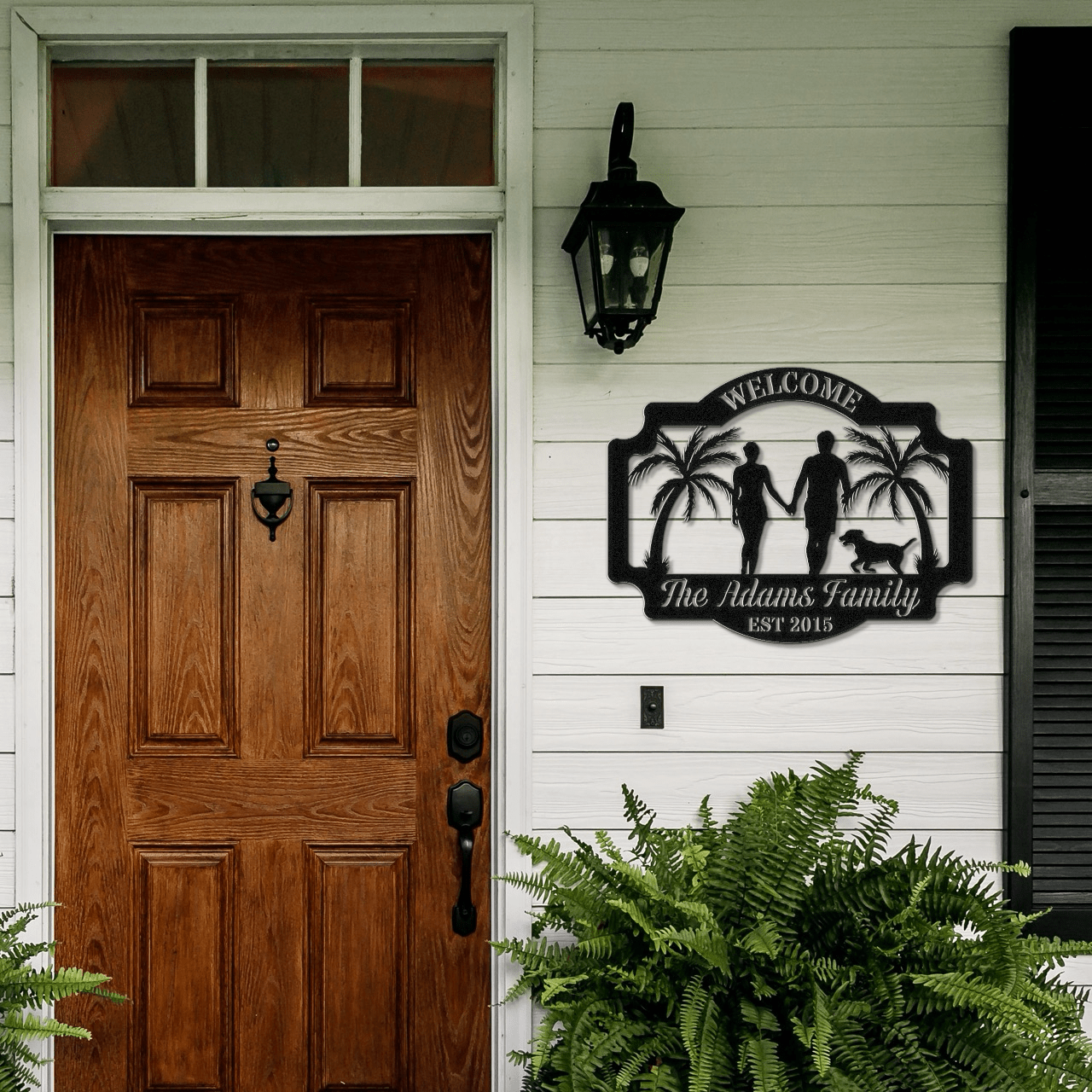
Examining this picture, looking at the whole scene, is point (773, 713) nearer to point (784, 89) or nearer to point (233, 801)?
point (233, 801)

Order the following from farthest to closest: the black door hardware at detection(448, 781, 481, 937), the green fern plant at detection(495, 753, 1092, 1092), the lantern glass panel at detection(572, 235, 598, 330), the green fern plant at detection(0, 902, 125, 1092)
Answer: the black door hardware at detection(448, 781, 481, 937)
the lantern glass panel at detection(572, 235, 598, 330)
the green fern plant at detection(0, 902, 125, 1092)
the green fern plant at detection(495, 753, 1092, 1092)

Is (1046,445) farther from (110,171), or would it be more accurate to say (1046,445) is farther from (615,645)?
(110,171)

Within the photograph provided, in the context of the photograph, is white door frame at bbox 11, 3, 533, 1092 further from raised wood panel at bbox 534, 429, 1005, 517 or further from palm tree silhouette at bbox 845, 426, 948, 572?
palm tree silhouette at bbox 845, 426, 948, 572

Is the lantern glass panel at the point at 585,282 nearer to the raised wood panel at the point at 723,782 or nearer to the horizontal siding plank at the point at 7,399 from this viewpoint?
the raised wood panel at the point at 723,782

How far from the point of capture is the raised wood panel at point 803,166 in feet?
6.59

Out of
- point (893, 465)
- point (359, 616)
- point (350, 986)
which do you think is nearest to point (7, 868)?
point (350, 986)

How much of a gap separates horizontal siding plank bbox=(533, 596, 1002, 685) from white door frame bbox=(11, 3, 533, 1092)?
0.08 metres

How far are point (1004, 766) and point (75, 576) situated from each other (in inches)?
78.2

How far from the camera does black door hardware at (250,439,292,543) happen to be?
204 cm

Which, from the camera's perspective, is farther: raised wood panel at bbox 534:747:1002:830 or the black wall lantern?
raised wood panel at bbox 534:747:1002:830

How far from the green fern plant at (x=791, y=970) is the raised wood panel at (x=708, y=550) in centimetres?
47

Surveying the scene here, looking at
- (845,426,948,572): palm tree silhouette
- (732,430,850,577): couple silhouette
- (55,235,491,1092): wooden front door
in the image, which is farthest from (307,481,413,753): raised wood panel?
(845,426,948,572): palm tree silhouette

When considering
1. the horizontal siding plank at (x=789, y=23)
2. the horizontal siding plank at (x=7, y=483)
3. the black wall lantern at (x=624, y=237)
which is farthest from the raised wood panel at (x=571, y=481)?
the horizontal siding plank at (x=7, y=483)

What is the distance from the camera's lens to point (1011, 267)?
2.01 metres
